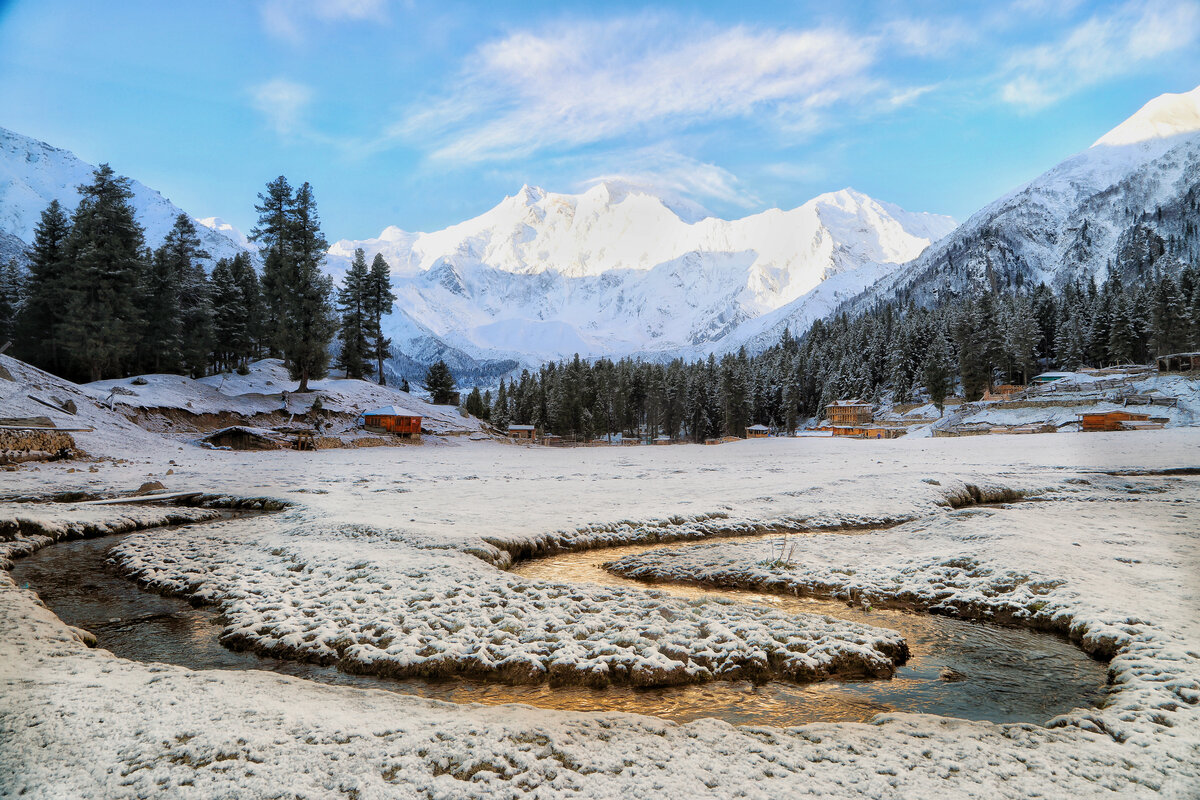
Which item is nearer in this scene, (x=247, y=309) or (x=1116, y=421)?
(x=1116, y=421)

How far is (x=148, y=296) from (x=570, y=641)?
58.4 meters

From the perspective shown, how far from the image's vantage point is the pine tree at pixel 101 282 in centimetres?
4444

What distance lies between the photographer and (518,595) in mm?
10375

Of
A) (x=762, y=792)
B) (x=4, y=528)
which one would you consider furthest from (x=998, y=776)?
(x=4, y=528)

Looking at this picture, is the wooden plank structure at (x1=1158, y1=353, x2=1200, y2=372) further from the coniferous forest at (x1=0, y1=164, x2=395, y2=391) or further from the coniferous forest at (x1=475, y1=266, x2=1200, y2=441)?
the coniferous forest at (x1=0, y1=164, x2=395, y2=391)

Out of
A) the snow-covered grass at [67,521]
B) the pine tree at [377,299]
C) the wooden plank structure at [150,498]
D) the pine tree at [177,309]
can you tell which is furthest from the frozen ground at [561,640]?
the pine tree at [377,299]

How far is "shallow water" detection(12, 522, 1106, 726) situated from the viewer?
22.7ft

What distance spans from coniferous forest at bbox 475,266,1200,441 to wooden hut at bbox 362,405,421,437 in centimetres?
3963

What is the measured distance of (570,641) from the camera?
8.34 meters

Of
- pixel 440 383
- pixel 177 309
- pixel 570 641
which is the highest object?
pixel 177 309

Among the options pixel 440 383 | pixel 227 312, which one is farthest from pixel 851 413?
pixel 227 312

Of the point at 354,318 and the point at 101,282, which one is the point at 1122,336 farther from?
the point at 101,282

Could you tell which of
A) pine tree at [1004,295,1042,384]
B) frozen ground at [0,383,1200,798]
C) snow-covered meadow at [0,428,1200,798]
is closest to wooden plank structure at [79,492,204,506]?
snow-covered meadow at [0,428,1200,798]

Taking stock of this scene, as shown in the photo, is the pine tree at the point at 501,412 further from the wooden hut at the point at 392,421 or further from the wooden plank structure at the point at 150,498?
the wooden plank structure at the point at 150,498
